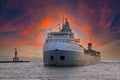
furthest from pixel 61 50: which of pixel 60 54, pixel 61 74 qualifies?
pixel 61 74

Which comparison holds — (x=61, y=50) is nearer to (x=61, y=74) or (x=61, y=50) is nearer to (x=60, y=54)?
(x=60, y=54)

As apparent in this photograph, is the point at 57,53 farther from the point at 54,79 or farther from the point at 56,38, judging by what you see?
the point at 54,79

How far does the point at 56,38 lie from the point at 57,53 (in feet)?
20.9

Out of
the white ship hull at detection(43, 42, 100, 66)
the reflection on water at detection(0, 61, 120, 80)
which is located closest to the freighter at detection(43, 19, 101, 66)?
the white ship hull at detection(43, 42, 100, 66)

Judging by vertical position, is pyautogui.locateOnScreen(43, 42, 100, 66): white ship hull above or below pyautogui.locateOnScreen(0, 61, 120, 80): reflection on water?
above

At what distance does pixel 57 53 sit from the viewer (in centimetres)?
11331

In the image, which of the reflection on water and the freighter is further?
the freighter

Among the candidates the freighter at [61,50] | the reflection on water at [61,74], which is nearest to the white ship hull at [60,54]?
the freighter at [61,50]

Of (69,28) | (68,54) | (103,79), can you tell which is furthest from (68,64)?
(103,79)

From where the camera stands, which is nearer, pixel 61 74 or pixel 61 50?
pixel 61 74

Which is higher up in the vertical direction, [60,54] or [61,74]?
[60,54]

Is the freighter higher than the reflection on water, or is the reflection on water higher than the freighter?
the freighter

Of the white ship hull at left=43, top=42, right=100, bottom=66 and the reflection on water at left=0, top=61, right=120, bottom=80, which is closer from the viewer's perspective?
the reflection on water at left=0, top=61, right=120, bottom=80

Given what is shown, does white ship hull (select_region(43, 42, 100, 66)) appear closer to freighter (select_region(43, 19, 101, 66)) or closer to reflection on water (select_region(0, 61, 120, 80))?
Answer: freighter (select_region(43, 19, 101, 66))
